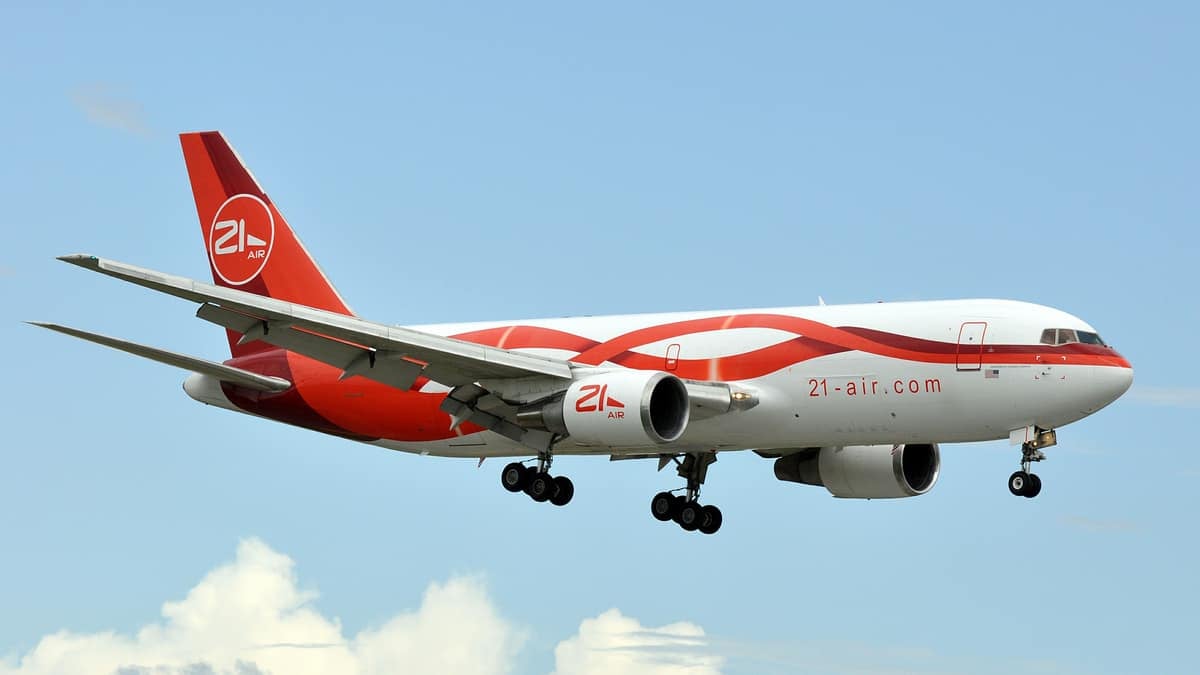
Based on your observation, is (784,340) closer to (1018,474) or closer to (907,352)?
(907,352)

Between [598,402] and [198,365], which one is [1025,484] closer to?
[598,402]

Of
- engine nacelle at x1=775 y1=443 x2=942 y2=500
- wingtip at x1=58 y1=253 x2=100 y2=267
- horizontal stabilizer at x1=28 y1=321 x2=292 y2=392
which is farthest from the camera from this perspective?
engine nacelle at x1=775 y1=443 x2=942 y2=500

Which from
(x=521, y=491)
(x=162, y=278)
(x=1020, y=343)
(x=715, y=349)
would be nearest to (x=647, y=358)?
(x=715, y=349)

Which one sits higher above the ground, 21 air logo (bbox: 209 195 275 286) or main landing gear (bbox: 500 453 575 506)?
21 air logo (bbox: 209 195 275 286)

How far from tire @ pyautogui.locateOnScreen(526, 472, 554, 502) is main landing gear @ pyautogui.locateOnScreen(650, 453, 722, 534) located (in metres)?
Answer: 4.35

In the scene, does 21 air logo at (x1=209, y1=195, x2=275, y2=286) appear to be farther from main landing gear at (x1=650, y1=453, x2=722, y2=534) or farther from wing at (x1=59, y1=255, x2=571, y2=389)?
main landing gear at (x1=650, y1=453, x2=722, y2=534)

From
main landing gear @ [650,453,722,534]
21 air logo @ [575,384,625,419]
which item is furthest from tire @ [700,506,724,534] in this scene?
21 air logo @ [575,384,625,419]

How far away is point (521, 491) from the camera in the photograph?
1517 inches

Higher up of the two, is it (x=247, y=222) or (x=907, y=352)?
(x=247, y=222)

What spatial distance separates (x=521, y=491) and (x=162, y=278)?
1033cm

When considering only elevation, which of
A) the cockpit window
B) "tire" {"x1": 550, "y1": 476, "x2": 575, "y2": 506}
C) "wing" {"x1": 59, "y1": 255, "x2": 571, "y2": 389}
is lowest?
"tire" {"x1": 550, "y1": 476, "x2": 575, "y2": 506}

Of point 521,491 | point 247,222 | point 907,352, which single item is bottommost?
point 521,491

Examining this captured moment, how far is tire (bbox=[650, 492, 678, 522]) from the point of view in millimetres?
41781

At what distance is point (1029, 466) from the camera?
1383 inches
